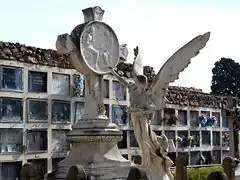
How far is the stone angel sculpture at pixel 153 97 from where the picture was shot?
9.59 metres

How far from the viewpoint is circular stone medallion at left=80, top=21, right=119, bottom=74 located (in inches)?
363

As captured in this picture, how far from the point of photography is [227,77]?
49.8 metres

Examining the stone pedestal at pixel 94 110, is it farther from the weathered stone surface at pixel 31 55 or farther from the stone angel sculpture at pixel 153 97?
the weathered stone surface at pixel 31 55

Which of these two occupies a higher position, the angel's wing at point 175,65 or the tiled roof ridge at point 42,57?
the tiled roof ridge at point 42,57

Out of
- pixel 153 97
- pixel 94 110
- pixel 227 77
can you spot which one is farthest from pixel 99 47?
pixel 227 77

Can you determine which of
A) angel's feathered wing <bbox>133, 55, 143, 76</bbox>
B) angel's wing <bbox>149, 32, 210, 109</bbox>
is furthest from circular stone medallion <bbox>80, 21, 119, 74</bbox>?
angel's wing <bbox>149, 32, 210, 109</bbox>

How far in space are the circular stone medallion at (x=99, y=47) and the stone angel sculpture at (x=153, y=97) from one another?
0.86 feet

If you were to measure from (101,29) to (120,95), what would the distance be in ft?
53.2

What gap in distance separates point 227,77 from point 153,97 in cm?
4141

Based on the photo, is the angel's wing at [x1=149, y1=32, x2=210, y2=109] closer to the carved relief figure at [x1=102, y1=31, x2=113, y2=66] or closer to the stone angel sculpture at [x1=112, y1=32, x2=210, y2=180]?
the stone angel sculpture at [x1=112, y1=32, x2=210, y2=180]

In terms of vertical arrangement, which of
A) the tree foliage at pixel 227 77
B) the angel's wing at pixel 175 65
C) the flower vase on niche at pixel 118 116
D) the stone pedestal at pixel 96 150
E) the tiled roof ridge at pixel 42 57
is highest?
the tree foliage at pixel 227 77

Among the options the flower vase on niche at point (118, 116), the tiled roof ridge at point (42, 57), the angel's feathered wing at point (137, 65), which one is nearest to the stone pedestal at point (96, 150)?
the angel's feathered wing at point (137, 65)

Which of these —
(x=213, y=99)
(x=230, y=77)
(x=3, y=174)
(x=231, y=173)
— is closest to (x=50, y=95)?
(x=3, y=174)

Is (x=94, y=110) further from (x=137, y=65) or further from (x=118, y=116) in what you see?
(x=118, y=116)
